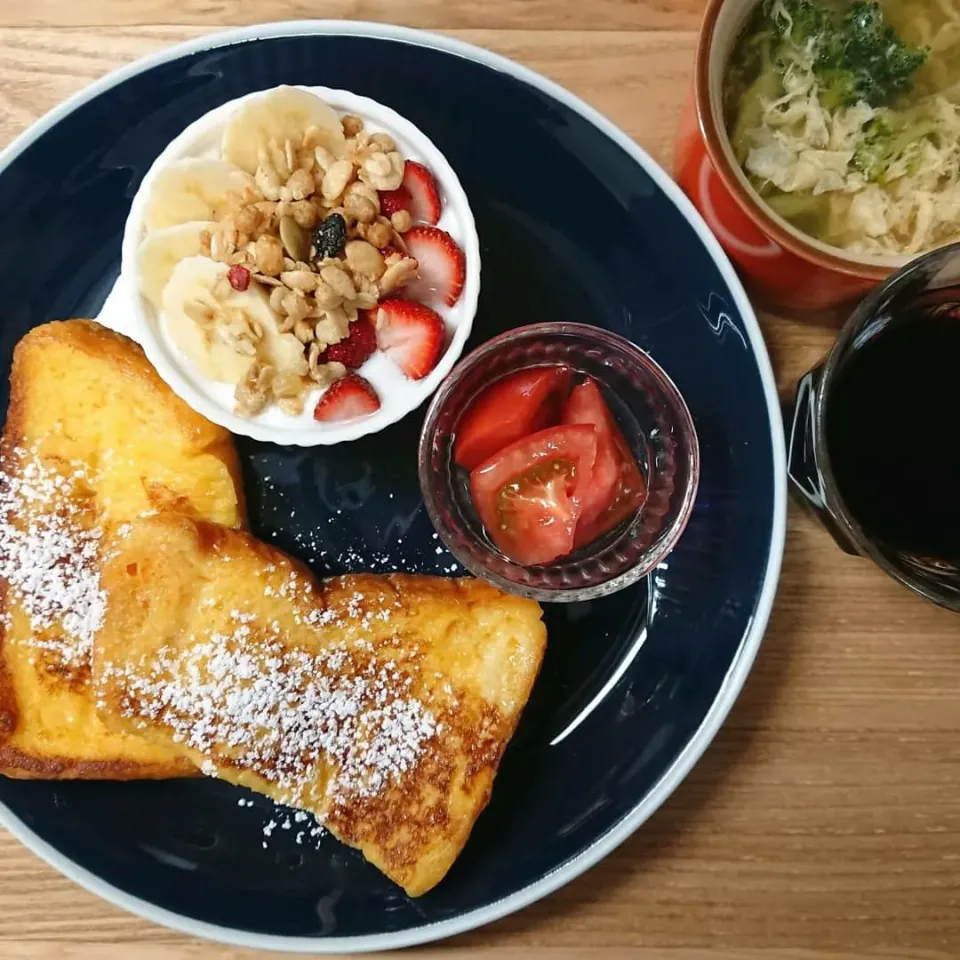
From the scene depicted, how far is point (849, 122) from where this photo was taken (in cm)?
123

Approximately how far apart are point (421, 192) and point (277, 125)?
0.70 feet

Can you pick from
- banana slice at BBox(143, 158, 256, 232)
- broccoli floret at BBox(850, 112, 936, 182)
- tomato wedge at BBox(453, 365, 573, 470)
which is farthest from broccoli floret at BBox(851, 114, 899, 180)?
banana slice at BBox(143, 158, 256, 232)

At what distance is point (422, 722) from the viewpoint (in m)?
1.38

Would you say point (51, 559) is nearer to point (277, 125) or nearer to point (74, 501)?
point (74, 501)

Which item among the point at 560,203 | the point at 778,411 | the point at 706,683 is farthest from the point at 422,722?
the point at 560,203

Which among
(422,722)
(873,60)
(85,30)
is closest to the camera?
(873,60)

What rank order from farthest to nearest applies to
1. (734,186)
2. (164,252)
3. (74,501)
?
(74,501)
(164,252)
(734,186)

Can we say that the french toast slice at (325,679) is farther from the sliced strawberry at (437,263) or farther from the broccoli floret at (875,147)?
the broccoli floret at (875,147)

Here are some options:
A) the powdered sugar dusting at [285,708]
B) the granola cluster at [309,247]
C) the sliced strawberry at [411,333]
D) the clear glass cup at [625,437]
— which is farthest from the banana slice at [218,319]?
the powdered sugar dusting at [285,708]

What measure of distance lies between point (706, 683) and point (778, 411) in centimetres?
41

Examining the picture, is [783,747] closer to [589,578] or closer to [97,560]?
[589,578]

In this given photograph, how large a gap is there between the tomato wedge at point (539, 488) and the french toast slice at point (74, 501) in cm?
39

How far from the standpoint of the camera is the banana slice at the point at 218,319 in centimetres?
127

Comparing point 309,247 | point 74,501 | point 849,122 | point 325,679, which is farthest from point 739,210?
point 74,501
